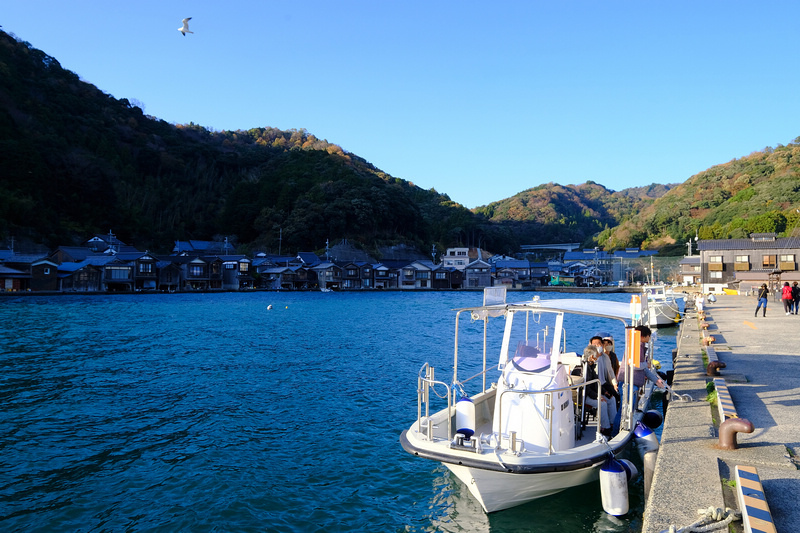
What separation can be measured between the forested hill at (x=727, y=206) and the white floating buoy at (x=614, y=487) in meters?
89.0

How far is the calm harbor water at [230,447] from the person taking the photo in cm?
766

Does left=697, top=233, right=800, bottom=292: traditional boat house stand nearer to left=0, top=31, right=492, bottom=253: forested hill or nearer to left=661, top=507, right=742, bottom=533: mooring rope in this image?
left=661, top=507, right=742, bottom=533: mooring rope

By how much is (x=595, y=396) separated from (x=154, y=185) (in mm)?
124855

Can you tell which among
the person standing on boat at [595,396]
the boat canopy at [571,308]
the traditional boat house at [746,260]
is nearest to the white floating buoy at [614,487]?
the person standing on boat at [595,396]

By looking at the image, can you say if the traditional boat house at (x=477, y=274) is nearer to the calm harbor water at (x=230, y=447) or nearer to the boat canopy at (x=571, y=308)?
the calm harbor water at (x=230, y=447)

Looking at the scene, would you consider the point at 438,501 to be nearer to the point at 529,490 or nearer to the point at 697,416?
the point at 529,490

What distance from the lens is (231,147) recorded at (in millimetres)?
149750

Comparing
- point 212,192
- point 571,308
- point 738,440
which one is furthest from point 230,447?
point 212,192

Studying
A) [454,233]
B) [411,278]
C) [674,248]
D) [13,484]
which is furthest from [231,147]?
[13,484]

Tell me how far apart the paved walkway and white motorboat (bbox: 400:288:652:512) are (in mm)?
957

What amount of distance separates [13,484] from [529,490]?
8.97 metres

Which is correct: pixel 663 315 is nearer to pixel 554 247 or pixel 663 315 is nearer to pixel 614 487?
pixel 614 487

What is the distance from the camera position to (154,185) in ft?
379

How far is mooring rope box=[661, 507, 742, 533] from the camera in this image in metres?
4.49
